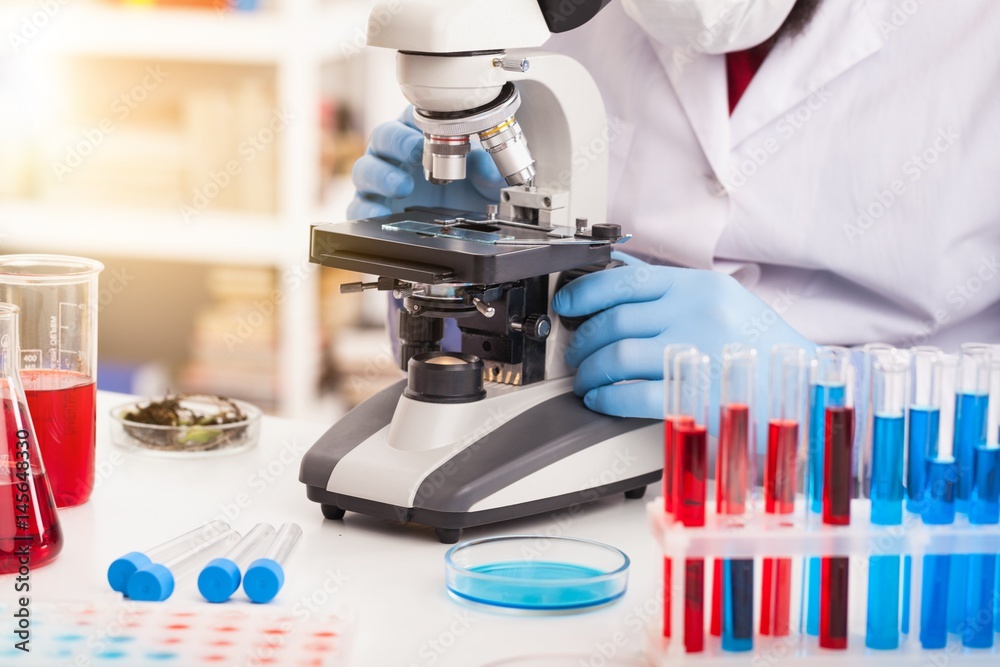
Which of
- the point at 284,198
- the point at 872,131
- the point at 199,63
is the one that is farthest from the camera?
the point at 199,63

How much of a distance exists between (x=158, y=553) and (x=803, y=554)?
51 cm

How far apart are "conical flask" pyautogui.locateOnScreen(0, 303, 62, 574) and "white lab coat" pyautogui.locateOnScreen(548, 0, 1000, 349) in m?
0.79

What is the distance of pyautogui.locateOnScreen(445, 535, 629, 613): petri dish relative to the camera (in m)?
0.89

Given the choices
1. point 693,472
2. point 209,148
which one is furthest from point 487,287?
point 209,148

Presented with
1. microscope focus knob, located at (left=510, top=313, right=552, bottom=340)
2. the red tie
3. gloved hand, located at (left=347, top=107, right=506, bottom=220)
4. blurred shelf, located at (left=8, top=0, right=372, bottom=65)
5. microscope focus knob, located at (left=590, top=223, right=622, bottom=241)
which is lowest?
microscope focus knob, located at (left=510, top=313, right=552, bottom=340)

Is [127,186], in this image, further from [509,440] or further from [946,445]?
[946,445]

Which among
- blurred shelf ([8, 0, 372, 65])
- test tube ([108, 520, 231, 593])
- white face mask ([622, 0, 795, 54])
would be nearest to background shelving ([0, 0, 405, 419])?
blurred shelf ([8, 0, 372, 65])

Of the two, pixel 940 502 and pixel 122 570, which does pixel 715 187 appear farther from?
pixel 122 570

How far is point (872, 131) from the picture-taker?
135 centimetres

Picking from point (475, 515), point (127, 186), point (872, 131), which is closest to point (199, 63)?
point (127, 186)

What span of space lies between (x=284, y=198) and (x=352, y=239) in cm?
160

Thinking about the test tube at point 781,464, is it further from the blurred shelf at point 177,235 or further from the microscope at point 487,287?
the blurred shelf at point 177,235

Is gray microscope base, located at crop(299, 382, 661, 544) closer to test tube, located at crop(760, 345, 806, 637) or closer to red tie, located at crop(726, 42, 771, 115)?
test tube, located at crop(760, 345, 806, 637)

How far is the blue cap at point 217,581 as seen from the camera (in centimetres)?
88
